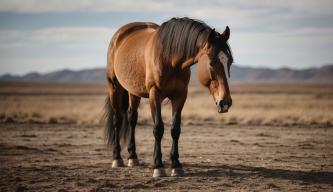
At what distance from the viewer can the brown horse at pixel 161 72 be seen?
6047 millimetres

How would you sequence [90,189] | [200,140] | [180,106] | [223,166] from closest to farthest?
[90,189] < [180,106] < [223,166] < [200,140]

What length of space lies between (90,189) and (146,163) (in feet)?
8.47

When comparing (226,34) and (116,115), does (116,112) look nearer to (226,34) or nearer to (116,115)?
(116,115)

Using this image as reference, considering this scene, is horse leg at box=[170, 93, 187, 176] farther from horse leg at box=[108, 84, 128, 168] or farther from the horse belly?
horse leg at box=[108, 84, 128, 168]

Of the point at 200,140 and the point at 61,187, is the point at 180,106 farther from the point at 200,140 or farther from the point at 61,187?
the point at 200,140

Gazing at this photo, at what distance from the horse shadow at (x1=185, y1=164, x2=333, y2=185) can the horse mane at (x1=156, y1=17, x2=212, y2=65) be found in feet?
6.51

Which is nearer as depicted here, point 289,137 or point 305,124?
point 289,137

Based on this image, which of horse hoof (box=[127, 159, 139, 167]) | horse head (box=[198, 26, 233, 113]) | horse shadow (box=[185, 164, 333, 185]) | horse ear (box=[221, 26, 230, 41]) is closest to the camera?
horse head (box=[198, 26, 233, 113])

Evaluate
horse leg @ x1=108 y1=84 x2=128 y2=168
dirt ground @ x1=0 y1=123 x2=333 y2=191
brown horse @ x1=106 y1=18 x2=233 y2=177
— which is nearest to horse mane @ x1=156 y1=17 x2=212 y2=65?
brown horse @ x1=106 y1=18 x2=233 y2=177

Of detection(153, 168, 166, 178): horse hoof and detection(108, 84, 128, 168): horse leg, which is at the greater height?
detection(108, 84, 128, 168): horse leg

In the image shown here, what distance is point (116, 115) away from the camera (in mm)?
8711

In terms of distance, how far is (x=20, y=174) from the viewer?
23.0ft

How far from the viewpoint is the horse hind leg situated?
8719 millimetres

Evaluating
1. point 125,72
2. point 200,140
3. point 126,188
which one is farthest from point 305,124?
point 126,188
